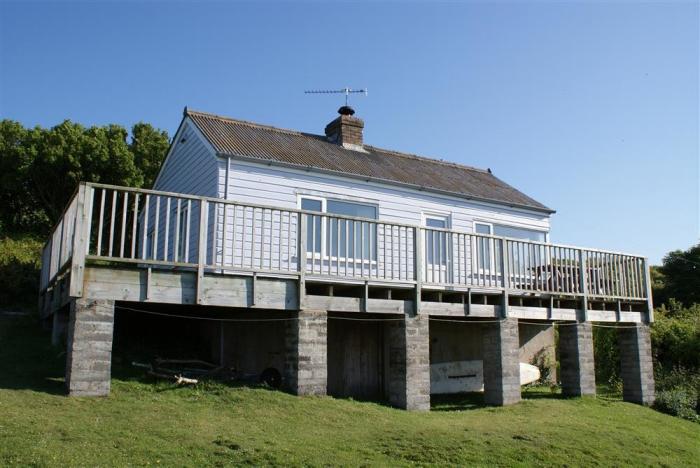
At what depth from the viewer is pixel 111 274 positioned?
9.08 meters

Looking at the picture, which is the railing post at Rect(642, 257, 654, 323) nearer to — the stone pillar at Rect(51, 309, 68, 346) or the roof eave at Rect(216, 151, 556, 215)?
the roof eave at Rect(216, 151, 556, 215)

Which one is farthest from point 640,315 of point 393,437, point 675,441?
point 393,437

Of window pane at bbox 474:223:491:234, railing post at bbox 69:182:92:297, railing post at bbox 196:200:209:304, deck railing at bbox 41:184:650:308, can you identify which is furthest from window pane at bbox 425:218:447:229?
railing post at bbox 69:182:92:297

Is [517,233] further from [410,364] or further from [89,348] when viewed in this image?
[89,348]

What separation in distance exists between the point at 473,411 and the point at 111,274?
6686mm

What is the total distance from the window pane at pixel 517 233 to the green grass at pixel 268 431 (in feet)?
20.8

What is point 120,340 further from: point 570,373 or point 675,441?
point 675,441

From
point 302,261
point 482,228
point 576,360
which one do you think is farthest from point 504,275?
point 302,261

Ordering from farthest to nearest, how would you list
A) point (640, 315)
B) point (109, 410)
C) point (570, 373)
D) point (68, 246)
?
point (640, 315) < point (570, 373) < point (68, 246) < point (109, 410)

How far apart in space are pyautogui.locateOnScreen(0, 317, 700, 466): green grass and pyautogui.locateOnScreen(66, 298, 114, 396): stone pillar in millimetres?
224

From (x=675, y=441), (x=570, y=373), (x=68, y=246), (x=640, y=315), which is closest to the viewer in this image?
(x=68, y=246)

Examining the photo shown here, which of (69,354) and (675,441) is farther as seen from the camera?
(675,441)

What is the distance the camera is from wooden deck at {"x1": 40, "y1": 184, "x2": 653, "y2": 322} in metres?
9.28

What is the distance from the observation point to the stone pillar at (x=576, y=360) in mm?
13789
